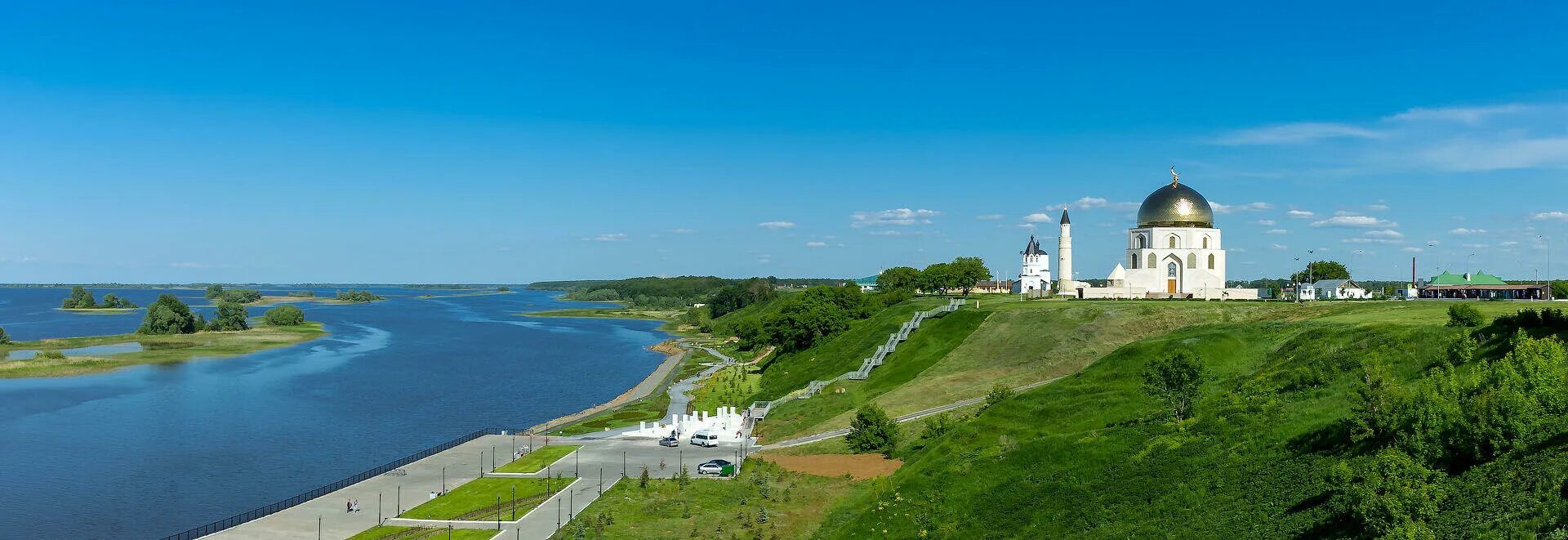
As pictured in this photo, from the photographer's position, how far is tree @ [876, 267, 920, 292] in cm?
14125

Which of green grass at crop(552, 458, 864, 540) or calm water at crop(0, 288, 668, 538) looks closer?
green grass at crop(552, 458, 864, 540)

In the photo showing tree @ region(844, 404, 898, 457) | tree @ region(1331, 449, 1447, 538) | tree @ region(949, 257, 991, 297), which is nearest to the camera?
tree @ region(1331, 449, 1447, 538)

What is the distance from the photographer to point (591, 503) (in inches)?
1745

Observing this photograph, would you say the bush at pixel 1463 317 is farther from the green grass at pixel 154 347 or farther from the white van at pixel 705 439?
the green grass at pixel 154 347

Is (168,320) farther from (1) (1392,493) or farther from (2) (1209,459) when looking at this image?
(1) (1392,493)

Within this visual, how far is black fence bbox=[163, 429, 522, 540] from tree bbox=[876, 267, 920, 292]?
8251cm

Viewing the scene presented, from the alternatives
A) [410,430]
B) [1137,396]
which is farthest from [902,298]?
[1137,396]

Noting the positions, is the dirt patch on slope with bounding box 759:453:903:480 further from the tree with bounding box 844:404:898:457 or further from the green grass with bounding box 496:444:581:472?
the green grass with bounding box 496:444:581:472

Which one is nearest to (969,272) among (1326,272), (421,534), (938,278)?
(938,278)

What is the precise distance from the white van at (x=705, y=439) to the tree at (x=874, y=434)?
34.6 ft

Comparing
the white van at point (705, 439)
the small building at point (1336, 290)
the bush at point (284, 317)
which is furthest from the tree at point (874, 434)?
the bush at point (284, 317)

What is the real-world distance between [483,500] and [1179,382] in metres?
33.3

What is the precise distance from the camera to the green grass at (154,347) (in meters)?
110

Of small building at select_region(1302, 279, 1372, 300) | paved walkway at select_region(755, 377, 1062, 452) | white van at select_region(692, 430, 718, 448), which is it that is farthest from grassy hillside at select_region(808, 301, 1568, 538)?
small building at select_region(1302, 279, 1372, 300)
